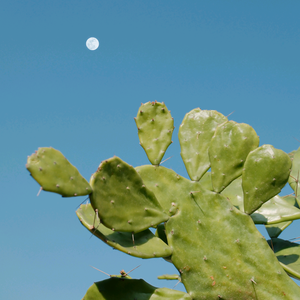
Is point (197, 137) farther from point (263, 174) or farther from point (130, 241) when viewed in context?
point (130, 241)

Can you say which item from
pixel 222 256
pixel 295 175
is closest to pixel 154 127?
pixel 222 256

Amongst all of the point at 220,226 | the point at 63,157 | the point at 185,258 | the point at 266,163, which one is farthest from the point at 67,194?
the point at 266,163

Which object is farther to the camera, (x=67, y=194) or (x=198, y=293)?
(x=198, y=293)

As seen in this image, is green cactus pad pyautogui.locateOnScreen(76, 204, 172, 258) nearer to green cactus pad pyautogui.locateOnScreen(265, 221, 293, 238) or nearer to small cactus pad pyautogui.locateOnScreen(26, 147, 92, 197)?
small cactus pad pyautogui.locateOnScreen(26, 147, 92, 197)

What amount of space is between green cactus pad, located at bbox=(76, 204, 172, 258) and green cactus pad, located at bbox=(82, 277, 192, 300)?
23 centimetres

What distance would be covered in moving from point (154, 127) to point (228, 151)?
0.49 metres

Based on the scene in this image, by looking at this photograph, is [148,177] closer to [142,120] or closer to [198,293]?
[142,120]

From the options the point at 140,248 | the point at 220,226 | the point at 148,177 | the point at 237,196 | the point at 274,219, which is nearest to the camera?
the point at 140,248

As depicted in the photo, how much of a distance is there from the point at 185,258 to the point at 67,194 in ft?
2.45

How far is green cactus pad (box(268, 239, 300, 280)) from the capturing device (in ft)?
6.45

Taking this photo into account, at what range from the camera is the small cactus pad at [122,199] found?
65.1 inches

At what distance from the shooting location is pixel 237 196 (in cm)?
229

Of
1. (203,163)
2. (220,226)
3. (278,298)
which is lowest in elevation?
(278,298)

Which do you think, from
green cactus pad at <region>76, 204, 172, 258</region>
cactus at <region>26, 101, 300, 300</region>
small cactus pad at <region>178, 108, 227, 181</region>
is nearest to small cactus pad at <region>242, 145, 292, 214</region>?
cactus at <region>26, 101, 300, 300</region>
